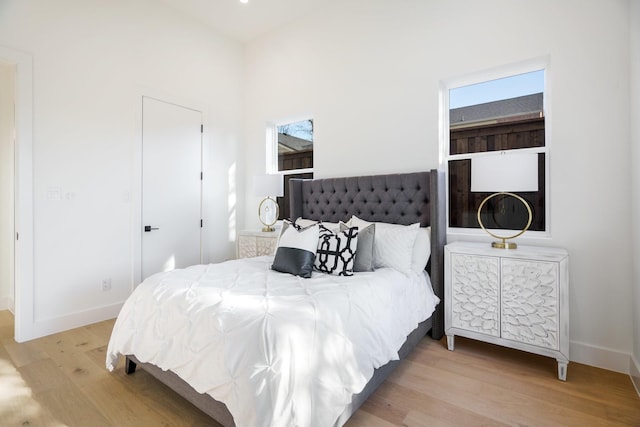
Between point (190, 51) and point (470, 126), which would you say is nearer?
point (470, 126)

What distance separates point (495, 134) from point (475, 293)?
141 cm

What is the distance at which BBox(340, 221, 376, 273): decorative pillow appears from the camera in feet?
7.76

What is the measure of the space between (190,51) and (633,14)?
4145mm

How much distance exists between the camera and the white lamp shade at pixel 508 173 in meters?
2.17

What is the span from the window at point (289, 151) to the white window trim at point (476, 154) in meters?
1.59

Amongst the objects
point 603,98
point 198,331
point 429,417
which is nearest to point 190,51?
point 198,331

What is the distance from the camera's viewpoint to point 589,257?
2.24m

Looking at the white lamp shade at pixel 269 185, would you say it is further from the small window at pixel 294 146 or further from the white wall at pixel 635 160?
the white wall at pixel 635 160


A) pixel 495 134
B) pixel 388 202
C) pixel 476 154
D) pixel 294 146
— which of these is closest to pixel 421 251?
pixel 388 202

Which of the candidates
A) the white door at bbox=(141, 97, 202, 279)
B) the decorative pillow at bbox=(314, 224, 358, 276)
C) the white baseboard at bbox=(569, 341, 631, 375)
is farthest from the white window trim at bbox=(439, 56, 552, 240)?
the white door at bbox=(141, 97, 202, 279)

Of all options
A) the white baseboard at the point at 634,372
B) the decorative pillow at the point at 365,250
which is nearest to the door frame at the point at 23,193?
the decorative pillow at the point at 365,250

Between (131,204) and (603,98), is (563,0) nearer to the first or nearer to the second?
(603,98)

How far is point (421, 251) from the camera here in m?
2.57

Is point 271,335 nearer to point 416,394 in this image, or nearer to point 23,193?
point 416,394
